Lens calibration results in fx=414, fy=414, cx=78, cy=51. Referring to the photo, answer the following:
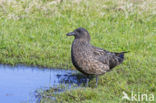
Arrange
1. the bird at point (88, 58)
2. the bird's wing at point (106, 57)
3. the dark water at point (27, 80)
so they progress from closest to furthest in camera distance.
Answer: the dark water at point (27, 80), the bird at point (88, 58), the bird's wing at point (106, 57)

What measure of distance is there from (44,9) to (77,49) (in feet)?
17.0

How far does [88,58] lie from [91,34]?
11.6 feet

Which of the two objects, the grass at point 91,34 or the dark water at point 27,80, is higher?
the grass at point 91,34

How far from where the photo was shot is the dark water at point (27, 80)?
6.81m

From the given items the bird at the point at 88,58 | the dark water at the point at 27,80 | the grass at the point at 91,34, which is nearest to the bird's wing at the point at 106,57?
the bird at the point at 88,58

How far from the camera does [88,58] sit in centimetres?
739

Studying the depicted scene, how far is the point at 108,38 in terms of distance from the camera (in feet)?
34.8

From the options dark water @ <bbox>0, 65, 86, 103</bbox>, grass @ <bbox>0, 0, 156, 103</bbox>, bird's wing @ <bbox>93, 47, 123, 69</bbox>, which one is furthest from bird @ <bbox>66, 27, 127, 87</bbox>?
dark water @ <bbox>0, 65, 86, 103</bbox>

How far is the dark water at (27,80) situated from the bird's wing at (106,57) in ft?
2.00

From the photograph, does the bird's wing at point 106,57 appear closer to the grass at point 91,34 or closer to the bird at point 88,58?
the bird at point 88,58

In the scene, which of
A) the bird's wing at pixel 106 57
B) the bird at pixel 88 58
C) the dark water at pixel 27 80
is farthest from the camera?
the bird's wing at pixel 106 57

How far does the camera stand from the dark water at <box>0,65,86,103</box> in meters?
6.81

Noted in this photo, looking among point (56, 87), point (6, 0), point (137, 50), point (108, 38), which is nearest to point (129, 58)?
point (137, 50)

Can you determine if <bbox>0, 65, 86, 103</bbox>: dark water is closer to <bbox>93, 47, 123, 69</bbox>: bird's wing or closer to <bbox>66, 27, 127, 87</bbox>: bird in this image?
<bbox>66, 27, 127, 87</bbox>: bird
